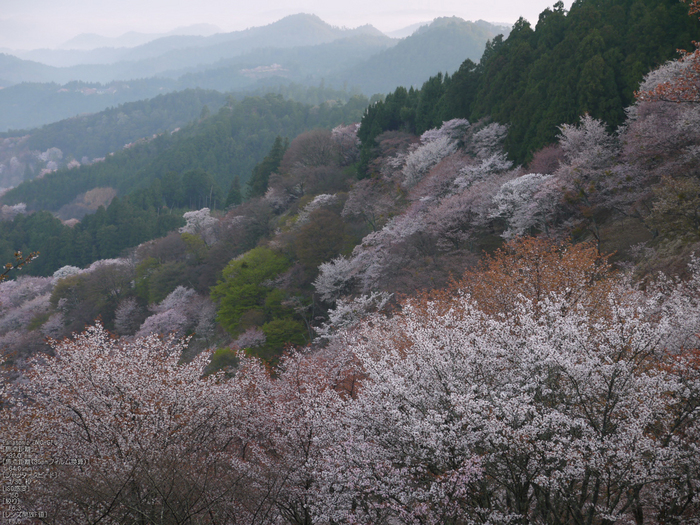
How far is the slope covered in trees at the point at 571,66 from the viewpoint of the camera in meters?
21.7

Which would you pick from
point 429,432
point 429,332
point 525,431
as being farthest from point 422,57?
point 525,431

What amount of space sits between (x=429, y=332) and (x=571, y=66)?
23.8m

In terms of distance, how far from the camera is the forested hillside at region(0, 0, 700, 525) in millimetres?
7016

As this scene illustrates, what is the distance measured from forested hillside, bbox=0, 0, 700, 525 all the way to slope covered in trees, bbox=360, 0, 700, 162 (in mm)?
180

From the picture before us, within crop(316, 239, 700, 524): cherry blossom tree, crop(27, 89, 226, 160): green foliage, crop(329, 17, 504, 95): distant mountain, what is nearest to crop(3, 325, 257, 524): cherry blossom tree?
crop(316, 239, 700, 524): cherry blossom tree

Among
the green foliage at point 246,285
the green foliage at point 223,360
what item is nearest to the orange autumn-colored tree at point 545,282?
the green foliage at point 223,360

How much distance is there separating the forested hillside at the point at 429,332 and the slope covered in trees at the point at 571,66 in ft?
0.59

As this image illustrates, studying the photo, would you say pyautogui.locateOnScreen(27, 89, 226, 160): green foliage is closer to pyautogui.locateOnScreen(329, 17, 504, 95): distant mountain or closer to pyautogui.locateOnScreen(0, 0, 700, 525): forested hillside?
pyautogui.locateOnScreen(329, 17, 504, 95): distant mountain

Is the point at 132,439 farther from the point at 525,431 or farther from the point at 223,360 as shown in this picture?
the point at 223,360

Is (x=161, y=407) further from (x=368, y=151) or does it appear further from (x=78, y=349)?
(x=368, y=151)

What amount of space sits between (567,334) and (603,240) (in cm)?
1425

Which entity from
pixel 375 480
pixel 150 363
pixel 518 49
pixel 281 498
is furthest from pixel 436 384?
pixel 518 49

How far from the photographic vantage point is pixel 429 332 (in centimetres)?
964

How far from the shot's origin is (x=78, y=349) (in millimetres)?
11586
